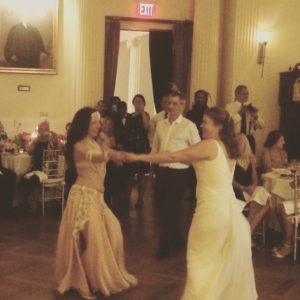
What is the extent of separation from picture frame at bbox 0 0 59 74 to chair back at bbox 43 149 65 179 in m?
2.29

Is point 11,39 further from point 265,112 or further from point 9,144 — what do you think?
point 265,112

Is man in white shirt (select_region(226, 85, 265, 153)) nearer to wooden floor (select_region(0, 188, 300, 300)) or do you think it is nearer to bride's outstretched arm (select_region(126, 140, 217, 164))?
wooden floor (select_region(0, 188, 300, 300))

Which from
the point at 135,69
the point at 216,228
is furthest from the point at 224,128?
the point at 135,69

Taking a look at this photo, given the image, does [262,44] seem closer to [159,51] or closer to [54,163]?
[159,51]

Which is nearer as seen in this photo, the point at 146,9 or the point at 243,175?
the point at 243,175

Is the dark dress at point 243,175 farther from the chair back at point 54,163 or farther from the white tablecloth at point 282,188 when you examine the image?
the chair back at point 54,163

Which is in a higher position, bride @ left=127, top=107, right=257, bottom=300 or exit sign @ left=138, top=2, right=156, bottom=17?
exit sign @ left=138, top=2, right=156, bottom=17

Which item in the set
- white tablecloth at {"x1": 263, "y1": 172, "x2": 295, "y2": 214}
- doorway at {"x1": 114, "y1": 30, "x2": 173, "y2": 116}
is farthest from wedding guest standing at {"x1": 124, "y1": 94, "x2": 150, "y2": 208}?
doorway at {"x1": 114, "y1": 30, "x2": 173, "y2": 116}

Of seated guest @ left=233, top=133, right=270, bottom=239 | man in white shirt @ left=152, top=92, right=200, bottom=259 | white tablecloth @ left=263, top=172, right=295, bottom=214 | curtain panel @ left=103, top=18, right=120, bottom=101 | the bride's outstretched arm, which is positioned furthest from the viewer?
curtain panel @ left=103, top=18, right=120, bottom=101

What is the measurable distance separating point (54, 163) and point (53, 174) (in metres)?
0.17

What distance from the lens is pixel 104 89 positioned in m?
8.98

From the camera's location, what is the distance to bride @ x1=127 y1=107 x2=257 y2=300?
123 inches

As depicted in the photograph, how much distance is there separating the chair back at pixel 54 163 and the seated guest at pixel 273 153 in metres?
2.62

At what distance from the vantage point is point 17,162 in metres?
6.82
